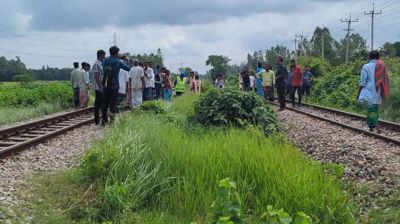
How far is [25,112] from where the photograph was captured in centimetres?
1708

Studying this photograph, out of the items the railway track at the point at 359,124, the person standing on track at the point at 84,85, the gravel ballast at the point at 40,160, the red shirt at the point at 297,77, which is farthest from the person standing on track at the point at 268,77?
the gravel ballast at the point at 40,160

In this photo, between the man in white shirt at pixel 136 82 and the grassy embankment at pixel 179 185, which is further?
the man in white shirt at pixel 136 82

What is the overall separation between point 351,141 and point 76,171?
5975mm

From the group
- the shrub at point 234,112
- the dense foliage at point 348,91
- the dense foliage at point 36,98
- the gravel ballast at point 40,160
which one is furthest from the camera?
the dense foliage at point 36,98

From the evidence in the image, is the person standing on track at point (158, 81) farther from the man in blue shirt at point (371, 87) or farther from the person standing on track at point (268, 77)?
the man in blue shirt at point (371, 87)

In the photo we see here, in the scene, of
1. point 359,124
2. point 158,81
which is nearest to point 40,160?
point 359,124

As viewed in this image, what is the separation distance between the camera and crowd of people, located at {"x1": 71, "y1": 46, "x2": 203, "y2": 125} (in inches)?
494

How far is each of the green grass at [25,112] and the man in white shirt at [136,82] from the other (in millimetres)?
3577

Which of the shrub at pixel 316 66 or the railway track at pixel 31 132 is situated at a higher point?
the shrub at pixel 316 66

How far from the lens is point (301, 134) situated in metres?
12.0

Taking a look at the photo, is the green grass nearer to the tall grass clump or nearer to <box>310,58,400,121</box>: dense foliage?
the tall grass clump

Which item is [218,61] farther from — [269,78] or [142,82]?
[142,82]

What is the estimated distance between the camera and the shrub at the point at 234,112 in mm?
10750

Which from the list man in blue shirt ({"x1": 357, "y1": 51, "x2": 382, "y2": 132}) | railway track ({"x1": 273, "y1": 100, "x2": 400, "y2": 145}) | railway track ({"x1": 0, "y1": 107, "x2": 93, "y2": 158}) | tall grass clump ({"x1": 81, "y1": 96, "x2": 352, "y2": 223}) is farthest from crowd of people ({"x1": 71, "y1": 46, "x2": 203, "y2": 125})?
railway track ({"x1": 273, "y1": 100, "x2": 400, "y2": 145})
